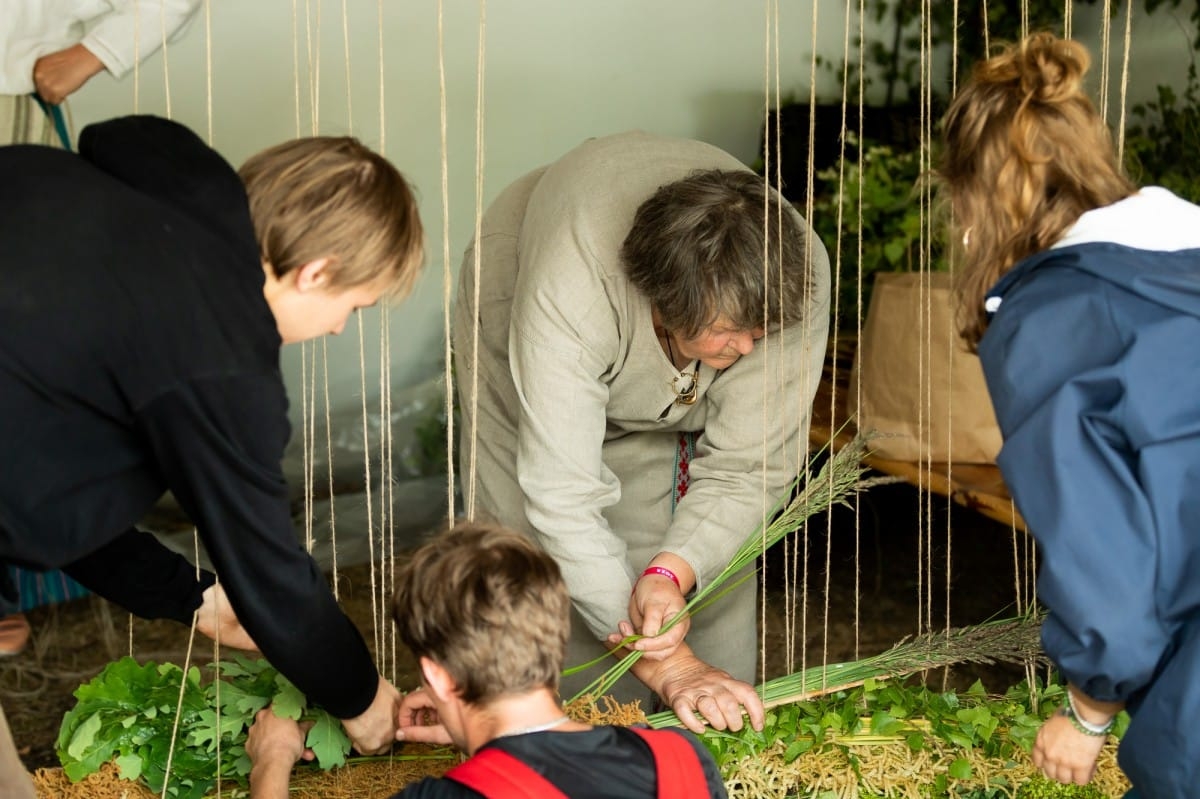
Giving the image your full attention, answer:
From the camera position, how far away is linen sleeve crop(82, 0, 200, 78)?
2.40 meters

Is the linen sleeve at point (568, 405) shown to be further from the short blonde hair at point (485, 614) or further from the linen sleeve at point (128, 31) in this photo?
the linen sleeve at point (128, 31)

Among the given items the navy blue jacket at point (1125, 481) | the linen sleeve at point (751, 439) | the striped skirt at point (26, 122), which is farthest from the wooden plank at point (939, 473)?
the striped skirt at point (26, 122)

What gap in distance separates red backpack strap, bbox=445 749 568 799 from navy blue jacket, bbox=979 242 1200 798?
525 millimetres

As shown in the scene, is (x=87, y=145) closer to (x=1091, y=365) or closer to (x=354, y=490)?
(x=1091, y=365)

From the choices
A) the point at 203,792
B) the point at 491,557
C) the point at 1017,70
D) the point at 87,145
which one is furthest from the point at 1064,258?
the point at 203,792

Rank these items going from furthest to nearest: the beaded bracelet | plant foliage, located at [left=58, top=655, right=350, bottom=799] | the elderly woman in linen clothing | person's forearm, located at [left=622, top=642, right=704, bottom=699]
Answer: person's forearm, located at [left=622, top=642, right=704, bottom=699], the elderly woman in linen clothing, plant foliage, located at [left=58, top=655, right=350, bottom=799], the beaded bracelet

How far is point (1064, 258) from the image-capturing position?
1291mm

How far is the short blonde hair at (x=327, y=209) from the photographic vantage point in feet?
4.09

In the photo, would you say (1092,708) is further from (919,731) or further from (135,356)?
(135,356)

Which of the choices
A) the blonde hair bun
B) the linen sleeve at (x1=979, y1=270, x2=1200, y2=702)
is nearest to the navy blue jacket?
the linen sleeve at (x1=979, y1=270, x2=1200, y2=702)

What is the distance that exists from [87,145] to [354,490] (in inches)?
128

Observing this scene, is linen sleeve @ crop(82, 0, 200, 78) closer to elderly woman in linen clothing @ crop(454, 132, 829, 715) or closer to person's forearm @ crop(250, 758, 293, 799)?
elderly woman in linen clothing @ crop(454, 132, 829, 715)

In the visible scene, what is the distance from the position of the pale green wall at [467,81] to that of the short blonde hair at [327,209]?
2380 millimetres

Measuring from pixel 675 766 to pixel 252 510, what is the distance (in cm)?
48
